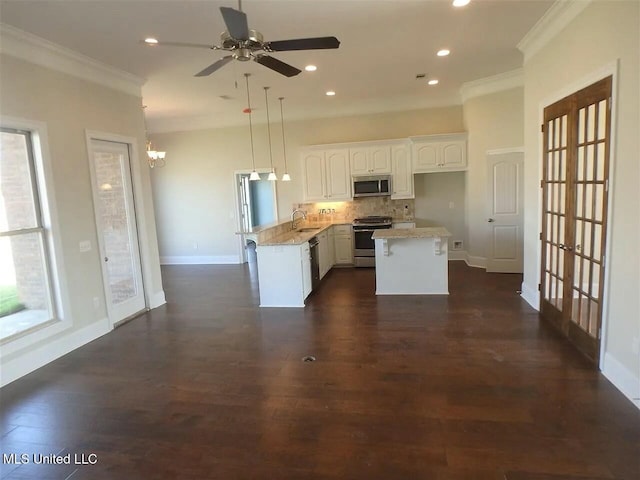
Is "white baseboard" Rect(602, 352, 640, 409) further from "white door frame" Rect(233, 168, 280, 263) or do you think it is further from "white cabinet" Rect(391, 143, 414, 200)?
"white door frame" Rect(233, 168, 280, 263)

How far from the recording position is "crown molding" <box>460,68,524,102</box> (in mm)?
5980

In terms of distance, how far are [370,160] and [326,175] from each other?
934 mm

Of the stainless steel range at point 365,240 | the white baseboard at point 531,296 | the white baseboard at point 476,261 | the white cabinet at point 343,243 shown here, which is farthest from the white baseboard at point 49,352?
the white baseboard at point 476,261

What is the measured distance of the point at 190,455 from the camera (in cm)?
236

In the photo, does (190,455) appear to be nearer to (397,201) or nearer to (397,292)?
(397,292)

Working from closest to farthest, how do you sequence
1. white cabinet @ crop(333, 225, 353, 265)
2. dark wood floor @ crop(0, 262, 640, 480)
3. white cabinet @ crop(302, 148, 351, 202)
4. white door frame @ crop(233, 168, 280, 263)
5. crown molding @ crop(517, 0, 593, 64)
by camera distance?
1. dark wood floor @ crop(0, 262, 640, 480)
2. crown molding @ crop(517, 0, 593, 64)
3. white cabinet @ crop(333, 225, 353, 265)
4. white cabinet @ crop(302, 148, 351, 202)
5. white door frame @ crop(233, 168, 280, 263)

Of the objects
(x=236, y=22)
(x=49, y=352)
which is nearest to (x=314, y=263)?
(x=49, y=352)

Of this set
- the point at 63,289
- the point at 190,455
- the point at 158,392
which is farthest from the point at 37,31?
the point at 190,455

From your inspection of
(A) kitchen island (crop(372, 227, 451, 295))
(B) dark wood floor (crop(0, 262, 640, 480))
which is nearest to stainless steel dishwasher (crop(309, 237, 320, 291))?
(A) kitchen island (crop(372, 227, 451, 295))

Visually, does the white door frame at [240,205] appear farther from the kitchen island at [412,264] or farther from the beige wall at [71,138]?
the beige wall at [71,138]

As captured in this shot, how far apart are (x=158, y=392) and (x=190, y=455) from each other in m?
0.95

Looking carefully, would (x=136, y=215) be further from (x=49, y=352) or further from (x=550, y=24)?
(x=550, y=24)

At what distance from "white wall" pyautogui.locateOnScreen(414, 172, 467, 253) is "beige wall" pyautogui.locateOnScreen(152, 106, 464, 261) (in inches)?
51.9

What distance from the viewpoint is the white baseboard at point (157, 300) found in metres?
5.51
